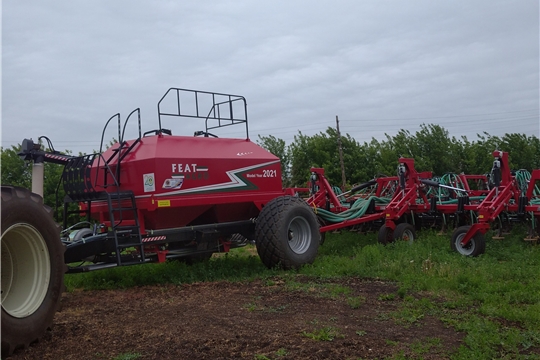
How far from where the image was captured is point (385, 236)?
38.7 feet

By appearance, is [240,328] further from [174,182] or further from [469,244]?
[469,244]

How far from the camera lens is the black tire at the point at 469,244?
33.8ft

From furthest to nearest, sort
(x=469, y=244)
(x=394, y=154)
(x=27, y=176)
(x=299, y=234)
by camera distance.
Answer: (x=394, y=154) < (x=27, y=176) < (x=469, y=244) < (x=299, y=234)

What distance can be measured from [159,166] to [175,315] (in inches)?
105

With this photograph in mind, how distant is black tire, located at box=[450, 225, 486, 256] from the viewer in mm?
10297

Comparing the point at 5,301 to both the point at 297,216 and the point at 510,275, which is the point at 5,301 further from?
the point at 510,275

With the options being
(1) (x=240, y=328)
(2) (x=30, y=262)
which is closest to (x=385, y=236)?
(1) (x=240, y=328)

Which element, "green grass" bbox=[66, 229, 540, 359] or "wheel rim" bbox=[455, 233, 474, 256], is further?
"wheel rim" bbox=[455, 233, 474, 256]

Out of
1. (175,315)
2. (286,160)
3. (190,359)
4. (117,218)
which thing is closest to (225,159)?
(117,218)

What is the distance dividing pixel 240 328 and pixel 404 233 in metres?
7.28

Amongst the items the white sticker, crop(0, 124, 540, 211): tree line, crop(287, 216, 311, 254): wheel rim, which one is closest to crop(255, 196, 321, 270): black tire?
crop(287, 216, 311, 254): wheel rim

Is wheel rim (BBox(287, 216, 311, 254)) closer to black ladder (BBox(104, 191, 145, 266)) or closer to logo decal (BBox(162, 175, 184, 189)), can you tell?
logo decal (BBox(162, 175, 184, 189))

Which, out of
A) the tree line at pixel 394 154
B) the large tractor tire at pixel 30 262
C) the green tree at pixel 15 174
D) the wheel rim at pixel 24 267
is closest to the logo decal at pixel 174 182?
the large tractor tire at pixel 30 262

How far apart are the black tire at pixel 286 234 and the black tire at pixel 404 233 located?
2.64 meters
